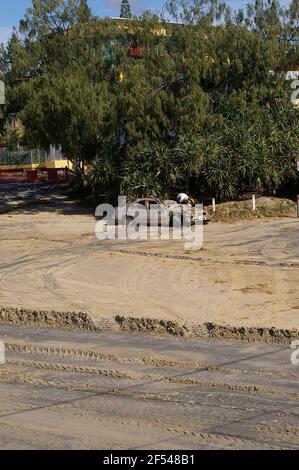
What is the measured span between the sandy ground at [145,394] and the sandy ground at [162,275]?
197 centimetres

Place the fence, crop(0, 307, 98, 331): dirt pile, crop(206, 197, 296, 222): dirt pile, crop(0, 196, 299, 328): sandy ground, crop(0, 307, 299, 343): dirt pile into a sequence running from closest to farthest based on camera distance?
crop(0, 307, 299, 343): dirt pile → crop(0, 307, 98, 331): dirt pile → crop(0, 196, 299, 328): sandy ground → crop(206, 197, 296, 222): dirt pile → the fence

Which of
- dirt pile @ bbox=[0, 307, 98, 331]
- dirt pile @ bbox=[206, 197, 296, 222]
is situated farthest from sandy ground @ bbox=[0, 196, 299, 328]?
dirt pile @ bbox=[206, 197, 296, 222]

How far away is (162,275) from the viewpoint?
18188 millimetres

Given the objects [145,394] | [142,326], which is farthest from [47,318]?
[145,394]

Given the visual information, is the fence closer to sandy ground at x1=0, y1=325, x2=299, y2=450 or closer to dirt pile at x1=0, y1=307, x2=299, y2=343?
dirt pile at x1=0, y1=307, x2=299, y2=343

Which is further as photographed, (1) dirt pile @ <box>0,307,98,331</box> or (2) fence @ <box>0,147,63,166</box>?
(2) fence @ <box>0,147,63,166</box>

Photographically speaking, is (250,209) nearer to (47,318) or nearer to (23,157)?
(47,318)

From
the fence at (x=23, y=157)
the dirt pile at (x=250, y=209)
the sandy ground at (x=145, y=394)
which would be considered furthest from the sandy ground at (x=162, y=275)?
the fence at (x=23, y=157)

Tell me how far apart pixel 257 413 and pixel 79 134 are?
26.6 meters

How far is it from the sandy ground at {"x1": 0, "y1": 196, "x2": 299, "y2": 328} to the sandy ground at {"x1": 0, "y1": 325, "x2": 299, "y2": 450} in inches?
77.6

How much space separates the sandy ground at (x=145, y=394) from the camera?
24.0 feet

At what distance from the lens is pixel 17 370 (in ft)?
33.2

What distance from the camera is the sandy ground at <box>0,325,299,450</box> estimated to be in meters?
7.30

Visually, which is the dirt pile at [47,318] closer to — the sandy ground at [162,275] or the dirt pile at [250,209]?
the sandy ground at [162,275]
